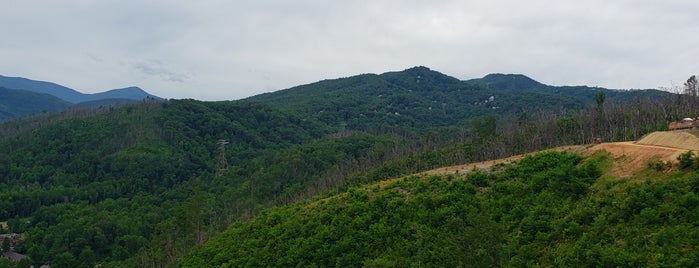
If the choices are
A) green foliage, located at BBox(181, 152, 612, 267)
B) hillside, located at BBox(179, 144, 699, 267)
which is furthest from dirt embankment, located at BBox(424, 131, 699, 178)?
green foliage, located at BBox(181, 152, 612, 267)

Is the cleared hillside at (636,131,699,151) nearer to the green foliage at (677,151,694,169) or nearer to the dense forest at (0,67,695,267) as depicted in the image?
the green foliage at (677,151,694,169)

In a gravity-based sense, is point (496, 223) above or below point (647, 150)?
below

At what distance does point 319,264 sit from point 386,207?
8066 mm

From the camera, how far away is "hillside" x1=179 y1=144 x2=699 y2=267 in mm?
25312

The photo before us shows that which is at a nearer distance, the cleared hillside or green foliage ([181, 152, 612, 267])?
green foliage ([181, 152, 612, 267])

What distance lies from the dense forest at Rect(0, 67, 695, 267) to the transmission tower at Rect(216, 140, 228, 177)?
609mm

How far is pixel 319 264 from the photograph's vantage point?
38.2 meters

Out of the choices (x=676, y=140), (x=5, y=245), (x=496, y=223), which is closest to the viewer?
(x=496, y=223)

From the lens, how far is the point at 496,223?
2661 centimetres

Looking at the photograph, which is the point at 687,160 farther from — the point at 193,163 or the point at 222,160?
the point at 193,163

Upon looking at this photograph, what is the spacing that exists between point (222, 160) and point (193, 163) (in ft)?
25.7

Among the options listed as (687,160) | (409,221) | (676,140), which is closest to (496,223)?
(409,221)

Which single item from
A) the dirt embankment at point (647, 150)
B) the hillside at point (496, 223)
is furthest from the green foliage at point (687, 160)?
the dirt embankment at point (647, 150)

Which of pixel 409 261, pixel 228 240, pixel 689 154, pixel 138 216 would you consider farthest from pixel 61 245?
pixel 689 154
